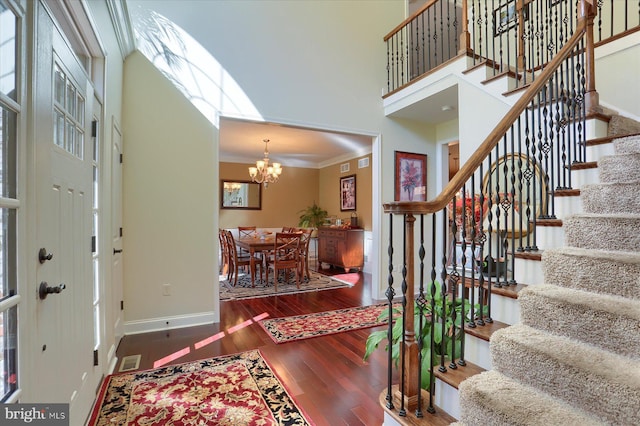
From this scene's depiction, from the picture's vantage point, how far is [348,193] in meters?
7.37

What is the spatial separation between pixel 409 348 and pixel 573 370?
0.64 metres

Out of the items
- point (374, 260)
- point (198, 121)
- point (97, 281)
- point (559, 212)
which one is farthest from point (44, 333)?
point (374, 260)

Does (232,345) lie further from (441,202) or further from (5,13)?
(5,13)

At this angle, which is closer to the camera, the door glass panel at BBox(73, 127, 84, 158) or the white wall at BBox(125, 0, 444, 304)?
the door glass panel at BBox(73, 127, 84, 158)

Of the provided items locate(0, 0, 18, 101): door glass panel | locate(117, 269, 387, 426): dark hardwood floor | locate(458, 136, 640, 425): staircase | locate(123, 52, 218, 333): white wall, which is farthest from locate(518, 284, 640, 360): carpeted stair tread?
locate(123, 52, 218, 333): white wall

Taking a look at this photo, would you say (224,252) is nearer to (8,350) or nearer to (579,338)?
(8,350)

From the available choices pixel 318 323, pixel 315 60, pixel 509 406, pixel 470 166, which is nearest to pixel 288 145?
pixel 315 60

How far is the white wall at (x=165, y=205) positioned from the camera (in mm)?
3213

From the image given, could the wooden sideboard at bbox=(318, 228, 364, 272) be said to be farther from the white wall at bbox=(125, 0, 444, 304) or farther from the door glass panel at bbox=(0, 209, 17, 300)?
the door glass panel at bbox=(0, 209, 17, 300)

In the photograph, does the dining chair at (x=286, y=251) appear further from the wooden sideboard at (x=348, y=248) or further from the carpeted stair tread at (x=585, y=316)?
the carpeted stair tread at (x=585, y=316)

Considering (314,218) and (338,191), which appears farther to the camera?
(314,218)

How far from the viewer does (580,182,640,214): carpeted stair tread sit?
1735 mm

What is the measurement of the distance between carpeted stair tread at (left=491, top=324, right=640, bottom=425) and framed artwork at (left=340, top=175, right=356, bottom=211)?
18.8ft

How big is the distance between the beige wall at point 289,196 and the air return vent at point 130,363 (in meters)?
5.17
